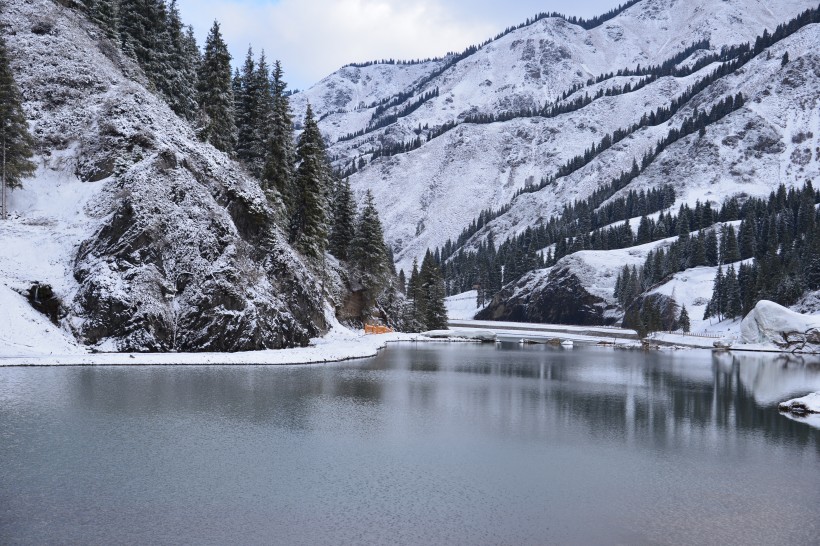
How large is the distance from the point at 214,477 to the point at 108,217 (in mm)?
33994

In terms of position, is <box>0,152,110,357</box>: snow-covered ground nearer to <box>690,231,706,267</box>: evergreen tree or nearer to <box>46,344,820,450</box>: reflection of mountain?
<box>46,344,820,450</box>: reflection of mountain

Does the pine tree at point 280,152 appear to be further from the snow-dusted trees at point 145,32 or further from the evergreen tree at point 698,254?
the evergreen tree at point 698,254

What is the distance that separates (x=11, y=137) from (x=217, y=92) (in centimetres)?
2142

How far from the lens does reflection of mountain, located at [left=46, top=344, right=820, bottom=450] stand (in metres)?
25.9

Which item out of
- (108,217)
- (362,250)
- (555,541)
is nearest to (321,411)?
(555,541)

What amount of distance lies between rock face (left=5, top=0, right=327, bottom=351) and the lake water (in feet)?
25.1

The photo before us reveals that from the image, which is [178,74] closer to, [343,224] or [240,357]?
[343,224]

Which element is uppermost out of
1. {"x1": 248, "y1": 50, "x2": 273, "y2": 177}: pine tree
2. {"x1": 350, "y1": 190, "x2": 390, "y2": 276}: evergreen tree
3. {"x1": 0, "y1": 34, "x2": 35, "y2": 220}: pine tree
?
{"x1": 248, "y1": 50, "x2": 273, "y2": 177}: pine tree

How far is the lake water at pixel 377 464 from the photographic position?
1348 centimetres

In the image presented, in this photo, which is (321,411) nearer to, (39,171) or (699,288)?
(39,171)

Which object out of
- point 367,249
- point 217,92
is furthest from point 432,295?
point 217,92

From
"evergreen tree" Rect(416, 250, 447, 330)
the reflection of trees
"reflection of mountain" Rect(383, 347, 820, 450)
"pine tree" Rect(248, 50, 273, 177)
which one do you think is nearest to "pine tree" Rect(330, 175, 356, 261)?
"pine tree" Rect(248, 50, 273, 177)

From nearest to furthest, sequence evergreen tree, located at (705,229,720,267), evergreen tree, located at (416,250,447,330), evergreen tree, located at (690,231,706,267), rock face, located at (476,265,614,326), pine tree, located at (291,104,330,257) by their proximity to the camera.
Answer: pine tree, located at (291,104,330,257) < evergreen tree, located at (416,250,447,330) < evergreen tree, located at (690,231,706,267) < rock face, located at (476,265,614,326) < evergreen tree, located at (705,229,720,267)

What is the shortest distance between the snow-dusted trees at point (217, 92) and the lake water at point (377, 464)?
113 ft
